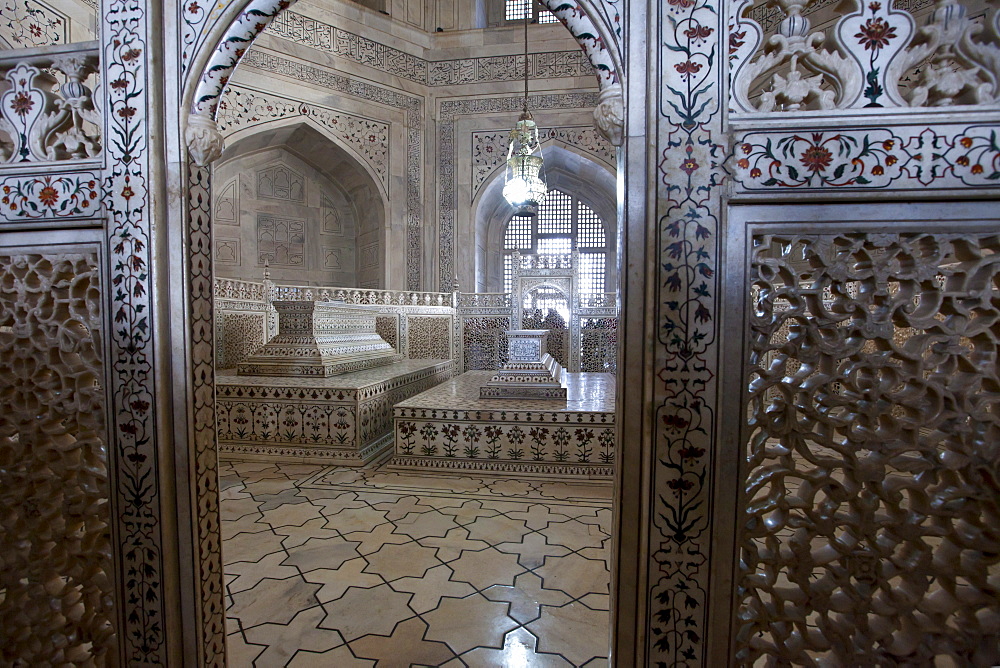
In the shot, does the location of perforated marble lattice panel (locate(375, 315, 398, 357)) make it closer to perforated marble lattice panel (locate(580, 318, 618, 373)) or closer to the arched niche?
the arched niche

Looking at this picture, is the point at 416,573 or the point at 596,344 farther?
the point at 596,344

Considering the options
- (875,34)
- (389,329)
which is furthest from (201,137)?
(389,329)

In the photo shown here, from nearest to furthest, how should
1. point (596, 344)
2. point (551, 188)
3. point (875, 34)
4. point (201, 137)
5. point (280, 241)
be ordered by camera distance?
point (875, 34) → point (201, 137) → point (596, 344) → point (280, 241) → point (551, 188)

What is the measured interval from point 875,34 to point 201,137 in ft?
5.31

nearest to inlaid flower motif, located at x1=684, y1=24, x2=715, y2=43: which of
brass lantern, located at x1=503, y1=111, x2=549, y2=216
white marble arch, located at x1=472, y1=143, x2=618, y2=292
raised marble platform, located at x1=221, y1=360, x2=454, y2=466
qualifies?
raised marble platform, located at x1=221, y1=360, x2=454, y2=466

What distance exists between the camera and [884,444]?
110 cm

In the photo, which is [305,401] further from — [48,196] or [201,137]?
[201,137]

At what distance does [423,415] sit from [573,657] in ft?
7.46

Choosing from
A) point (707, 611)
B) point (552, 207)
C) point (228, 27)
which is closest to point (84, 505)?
point (228, 27)

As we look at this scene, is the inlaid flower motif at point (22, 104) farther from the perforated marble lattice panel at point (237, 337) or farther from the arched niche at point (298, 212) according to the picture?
the arched niche at point (298, 212)

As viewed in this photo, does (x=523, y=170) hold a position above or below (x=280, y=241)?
above

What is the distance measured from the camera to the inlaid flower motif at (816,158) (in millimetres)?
1069

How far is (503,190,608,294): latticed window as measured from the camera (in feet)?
31.3

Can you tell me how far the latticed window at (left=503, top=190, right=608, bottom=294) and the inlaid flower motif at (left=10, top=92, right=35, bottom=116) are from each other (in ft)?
27.1
